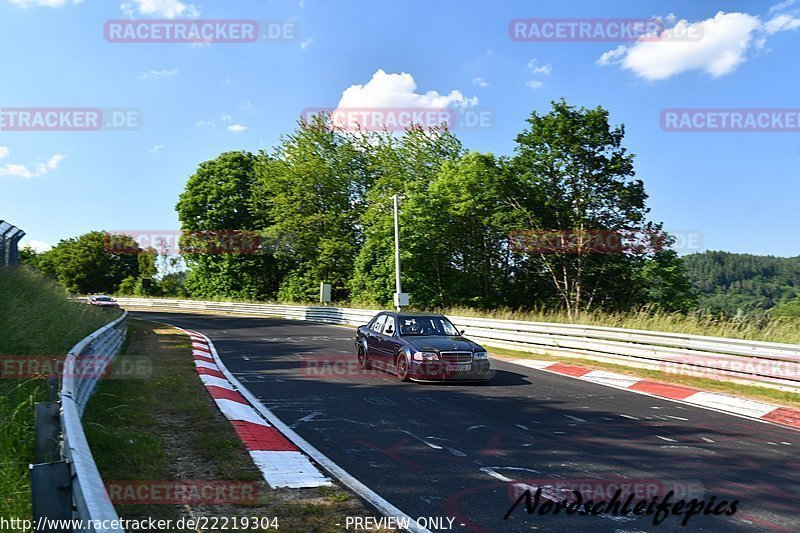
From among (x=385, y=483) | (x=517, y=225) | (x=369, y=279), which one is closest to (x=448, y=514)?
(x=385, y=483)

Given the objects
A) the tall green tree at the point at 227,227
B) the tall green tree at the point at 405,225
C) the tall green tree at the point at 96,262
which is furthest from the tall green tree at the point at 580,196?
the tall green tree at the point at 96,262

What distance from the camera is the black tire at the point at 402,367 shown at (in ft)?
38.7

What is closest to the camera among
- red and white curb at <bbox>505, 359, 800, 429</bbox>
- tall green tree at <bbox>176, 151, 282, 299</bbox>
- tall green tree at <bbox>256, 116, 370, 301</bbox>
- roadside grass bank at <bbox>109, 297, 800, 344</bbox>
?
red and white curb at <bbox>505, 359, 800, 429</bbox>

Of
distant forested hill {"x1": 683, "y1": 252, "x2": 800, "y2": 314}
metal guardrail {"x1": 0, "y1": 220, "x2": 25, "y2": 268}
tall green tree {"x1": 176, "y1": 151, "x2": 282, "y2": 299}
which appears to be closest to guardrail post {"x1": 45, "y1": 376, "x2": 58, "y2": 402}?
metal guardrail {"x1": 0, "y1": 220, "x2": 25, "y2": 268}

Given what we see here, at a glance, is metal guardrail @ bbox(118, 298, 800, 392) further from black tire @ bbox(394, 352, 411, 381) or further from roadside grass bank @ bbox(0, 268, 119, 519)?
roadside grass bank @ bbox(0, 268, 119, 519)

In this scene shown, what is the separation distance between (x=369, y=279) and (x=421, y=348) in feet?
108

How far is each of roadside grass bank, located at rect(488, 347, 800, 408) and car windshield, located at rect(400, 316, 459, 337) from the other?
4.25 meters

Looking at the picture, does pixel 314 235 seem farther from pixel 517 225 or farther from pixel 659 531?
pixel 659 531

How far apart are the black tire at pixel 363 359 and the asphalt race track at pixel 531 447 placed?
144cm

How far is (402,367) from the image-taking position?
12.0 metres

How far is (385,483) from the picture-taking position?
5.45 m

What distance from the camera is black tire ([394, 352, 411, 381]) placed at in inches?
464

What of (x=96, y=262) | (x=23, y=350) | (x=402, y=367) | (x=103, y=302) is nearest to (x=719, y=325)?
(x=402, y=367)

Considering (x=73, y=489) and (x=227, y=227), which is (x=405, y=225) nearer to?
(x=227, y=227)
